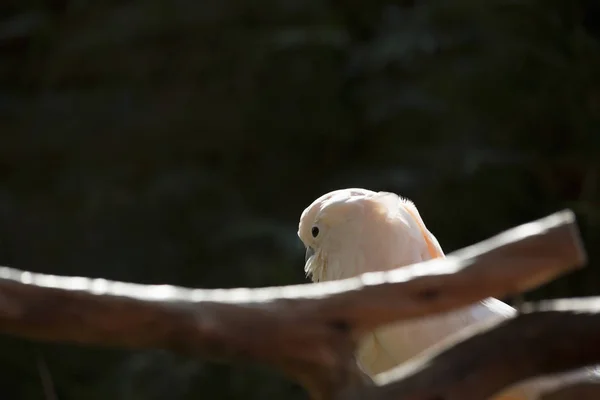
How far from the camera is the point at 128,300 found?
0.87 metres

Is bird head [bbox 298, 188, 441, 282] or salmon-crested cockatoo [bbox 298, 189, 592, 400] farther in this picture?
bird head [bbox 298, 188, 441, 282]

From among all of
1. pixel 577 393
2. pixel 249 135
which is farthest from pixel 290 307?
pixel 249 135

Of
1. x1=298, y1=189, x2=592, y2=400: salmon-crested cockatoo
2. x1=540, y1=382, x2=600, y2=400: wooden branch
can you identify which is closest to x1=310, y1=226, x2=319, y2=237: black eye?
x1=298, y1=189, x2=592, y2=400: salmon-crested cockatoo

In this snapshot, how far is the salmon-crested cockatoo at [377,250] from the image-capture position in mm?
1839

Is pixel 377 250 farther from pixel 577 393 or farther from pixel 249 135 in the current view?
pixel 249 135

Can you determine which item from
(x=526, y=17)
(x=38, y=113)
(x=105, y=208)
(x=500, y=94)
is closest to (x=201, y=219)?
(x=105, y=208)

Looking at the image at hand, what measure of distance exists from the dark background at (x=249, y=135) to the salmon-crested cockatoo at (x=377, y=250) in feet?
6.23

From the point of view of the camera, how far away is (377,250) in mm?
1953

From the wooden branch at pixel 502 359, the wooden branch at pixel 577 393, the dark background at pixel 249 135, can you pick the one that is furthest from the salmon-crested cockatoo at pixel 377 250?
the dark background at pixel 249 135

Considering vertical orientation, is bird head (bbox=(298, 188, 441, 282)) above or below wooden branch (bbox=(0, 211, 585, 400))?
above

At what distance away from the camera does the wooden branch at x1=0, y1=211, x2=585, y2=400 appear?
0.87m

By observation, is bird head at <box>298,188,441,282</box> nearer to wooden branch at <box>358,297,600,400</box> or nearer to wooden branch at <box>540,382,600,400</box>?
wooden branch at <box>540,382,600,400</box>

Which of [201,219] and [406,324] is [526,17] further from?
[406,324]

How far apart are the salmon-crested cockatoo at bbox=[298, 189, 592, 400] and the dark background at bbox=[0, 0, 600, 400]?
1.90 m
